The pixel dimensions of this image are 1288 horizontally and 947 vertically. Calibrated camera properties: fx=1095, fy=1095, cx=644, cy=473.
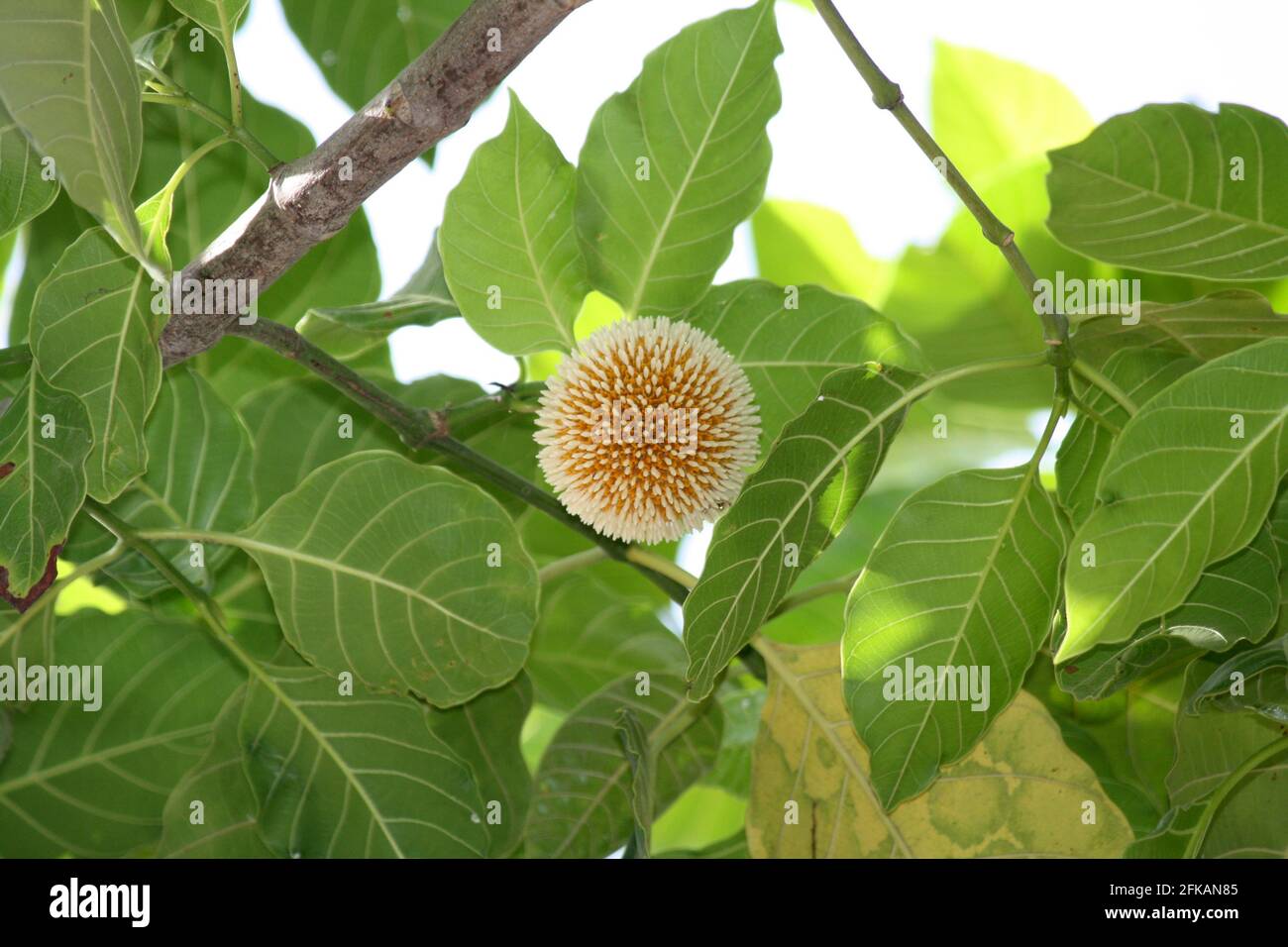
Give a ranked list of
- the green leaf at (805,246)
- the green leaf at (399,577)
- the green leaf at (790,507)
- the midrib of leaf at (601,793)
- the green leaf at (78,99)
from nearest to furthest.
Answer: the green leaf at (78,99) < the green leaf at (790,507) < the green leaf at (399,577) < the midrib of leaf at (601,793) < the green leaf at (805,246)

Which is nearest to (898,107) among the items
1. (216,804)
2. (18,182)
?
(18,182)

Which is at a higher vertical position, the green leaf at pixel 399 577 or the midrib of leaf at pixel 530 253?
the midrib of leaf at pixel 530 253

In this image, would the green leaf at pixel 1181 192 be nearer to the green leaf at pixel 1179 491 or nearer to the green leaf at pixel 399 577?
the green leaf at pixel 1179 491

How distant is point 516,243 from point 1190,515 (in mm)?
404

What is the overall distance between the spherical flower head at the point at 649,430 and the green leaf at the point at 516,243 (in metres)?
0.04

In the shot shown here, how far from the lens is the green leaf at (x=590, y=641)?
2.84ft

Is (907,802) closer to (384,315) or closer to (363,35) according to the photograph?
(384,315)

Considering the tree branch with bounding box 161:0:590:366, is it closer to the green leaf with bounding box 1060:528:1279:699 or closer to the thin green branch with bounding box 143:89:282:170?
the thin green branch with bounding box 143:89:282:170

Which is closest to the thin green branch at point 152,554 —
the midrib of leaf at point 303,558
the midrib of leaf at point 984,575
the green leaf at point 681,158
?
the midrib of leaf at point 303,558

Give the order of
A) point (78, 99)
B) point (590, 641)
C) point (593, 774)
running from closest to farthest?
1. point (78, 99)
2. point (593, 774)
3. point (590, 641)

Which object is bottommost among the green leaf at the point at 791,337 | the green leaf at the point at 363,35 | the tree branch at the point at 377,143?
the green leaf at the point at 791,337

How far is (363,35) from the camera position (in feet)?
2.74

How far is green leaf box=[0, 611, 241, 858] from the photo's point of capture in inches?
29.7
